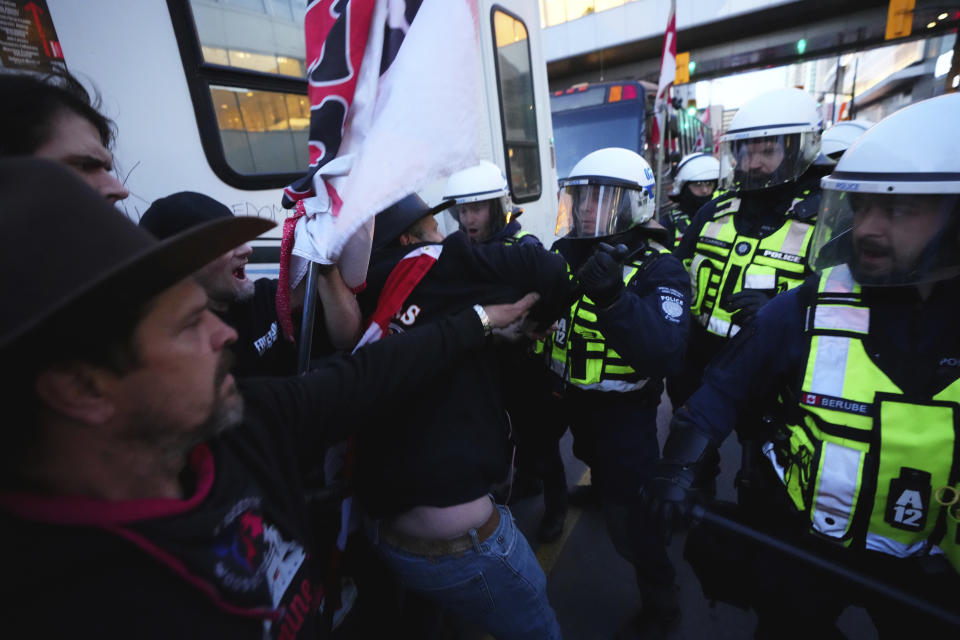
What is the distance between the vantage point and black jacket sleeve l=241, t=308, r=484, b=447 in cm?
119

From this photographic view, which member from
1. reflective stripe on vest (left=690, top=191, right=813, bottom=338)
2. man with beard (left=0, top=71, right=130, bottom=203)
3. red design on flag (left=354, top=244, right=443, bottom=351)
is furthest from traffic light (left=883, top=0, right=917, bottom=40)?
man with beard (left=0, top=71, right=130, bottom=203)

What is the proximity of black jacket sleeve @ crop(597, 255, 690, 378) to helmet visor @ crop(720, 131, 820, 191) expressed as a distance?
1.39m

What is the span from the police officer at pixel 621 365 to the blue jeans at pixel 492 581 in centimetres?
83

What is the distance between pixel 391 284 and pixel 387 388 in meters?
0.40

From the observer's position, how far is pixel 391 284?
1.52 m

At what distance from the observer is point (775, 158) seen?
2.99 metres

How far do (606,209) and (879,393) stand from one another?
140 cm

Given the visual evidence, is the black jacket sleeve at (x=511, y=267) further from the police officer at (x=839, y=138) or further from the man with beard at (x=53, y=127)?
the police officer at (x=839, y=138)

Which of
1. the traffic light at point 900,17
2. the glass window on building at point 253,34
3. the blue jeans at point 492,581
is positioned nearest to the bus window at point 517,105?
the glass window on building at point 253,34

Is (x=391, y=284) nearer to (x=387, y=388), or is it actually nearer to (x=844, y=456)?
(x=387, y=388)

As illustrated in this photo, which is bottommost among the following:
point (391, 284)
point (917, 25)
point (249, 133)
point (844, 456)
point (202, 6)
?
point (844, 456)

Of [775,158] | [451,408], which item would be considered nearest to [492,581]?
[451,408]

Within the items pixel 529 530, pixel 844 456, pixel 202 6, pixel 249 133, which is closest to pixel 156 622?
pixel 844 456

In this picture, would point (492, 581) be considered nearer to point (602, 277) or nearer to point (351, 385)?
point (351, 385)
